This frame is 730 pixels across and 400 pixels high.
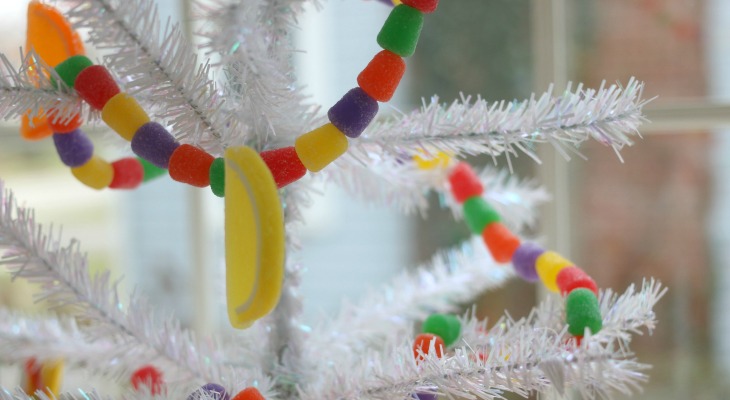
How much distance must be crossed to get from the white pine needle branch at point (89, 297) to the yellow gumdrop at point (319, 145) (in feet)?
0.70

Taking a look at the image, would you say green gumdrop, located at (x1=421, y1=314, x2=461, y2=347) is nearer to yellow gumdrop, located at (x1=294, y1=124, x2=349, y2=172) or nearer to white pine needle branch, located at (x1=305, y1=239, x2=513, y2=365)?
white pine needle branch, located at (x1=305, y1=239, x2=513, y2=365)

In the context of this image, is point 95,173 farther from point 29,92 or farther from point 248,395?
point 248,395

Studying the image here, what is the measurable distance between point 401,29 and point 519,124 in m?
0.11

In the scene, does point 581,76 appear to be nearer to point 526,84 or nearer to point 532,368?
point 526,84

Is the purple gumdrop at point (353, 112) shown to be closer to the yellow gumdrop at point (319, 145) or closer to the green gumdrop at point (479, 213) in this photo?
the yellow gumdrop at point (319, 145)

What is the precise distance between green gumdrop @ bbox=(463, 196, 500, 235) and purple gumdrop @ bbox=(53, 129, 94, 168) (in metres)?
0.36

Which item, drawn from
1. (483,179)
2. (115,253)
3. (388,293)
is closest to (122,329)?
(388,293)

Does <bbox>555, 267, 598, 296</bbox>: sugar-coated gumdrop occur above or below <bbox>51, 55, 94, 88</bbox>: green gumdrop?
above

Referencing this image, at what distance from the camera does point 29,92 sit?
0.48 meters

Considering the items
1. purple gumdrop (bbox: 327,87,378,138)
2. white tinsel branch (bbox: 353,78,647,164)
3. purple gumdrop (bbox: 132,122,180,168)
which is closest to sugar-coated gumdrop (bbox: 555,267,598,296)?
white tinsel branch (bbox: 353,78,647,164)

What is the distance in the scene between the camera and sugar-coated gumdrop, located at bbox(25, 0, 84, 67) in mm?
546

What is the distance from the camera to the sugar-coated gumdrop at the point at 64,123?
1.72 ft

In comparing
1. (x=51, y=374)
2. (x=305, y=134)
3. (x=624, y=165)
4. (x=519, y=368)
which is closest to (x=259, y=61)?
(x=305, y=134)

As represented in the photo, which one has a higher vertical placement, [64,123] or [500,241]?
[500,241]
